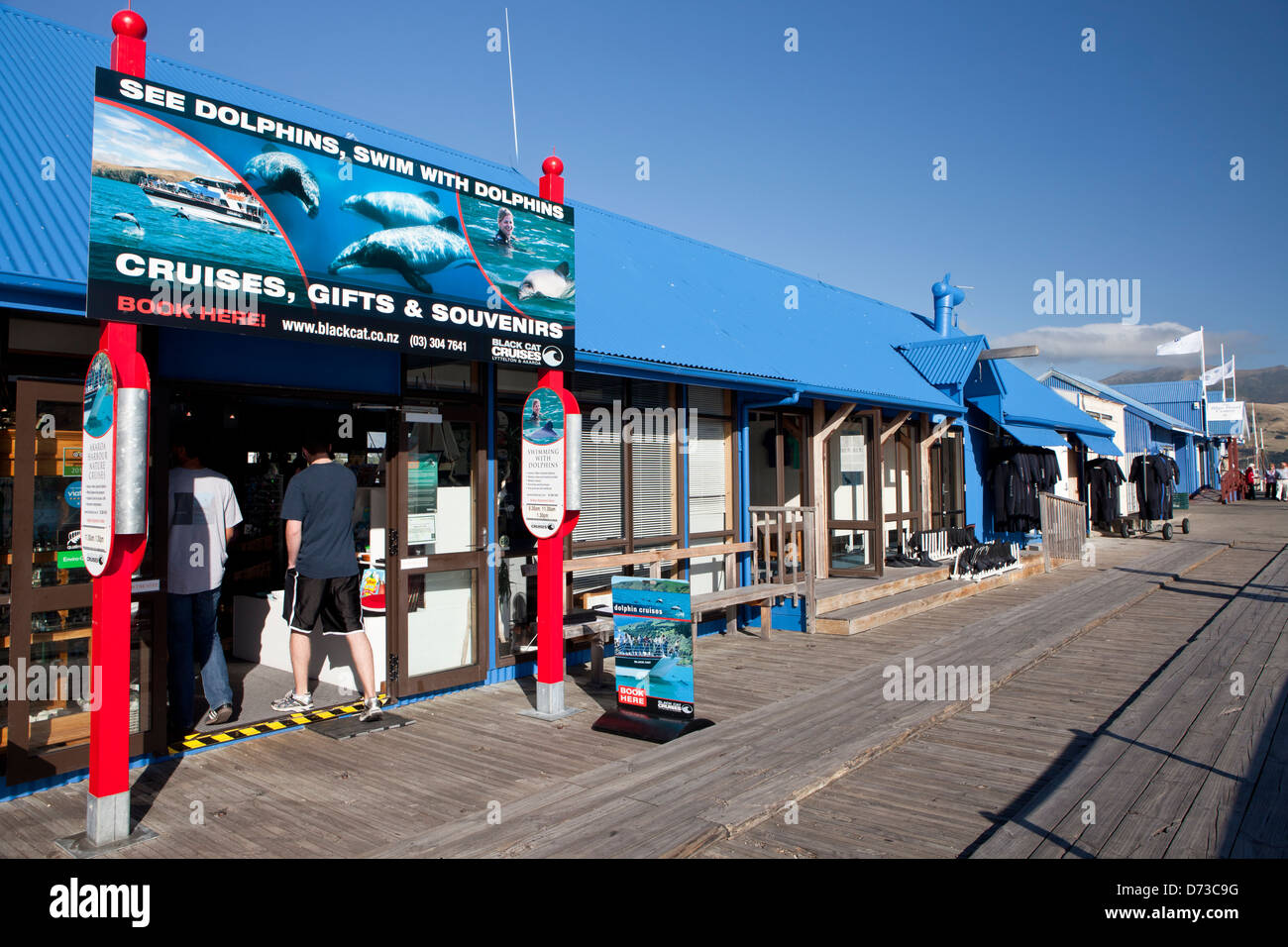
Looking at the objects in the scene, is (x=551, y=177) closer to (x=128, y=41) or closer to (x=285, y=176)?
(x=285, y=176)

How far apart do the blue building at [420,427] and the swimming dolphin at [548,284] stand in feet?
2.98

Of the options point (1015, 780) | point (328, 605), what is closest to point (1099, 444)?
point (1015, 780)

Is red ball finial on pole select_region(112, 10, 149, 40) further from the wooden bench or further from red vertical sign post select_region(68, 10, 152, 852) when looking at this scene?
the wooden bench

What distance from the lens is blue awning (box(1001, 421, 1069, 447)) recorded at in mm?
15945

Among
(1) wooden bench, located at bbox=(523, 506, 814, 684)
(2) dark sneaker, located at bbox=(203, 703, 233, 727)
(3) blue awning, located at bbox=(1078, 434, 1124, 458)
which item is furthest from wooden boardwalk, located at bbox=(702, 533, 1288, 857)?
(3) blue awning, located at bbox=(1078, 434, 1124, 458)

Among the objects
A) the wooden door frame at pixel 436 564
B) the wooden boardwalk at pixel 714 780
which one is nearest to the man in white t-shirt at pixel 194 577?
the wooden door frame at pixel 436 564

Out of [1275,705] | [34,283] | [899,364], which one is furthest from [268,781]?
[899,364]

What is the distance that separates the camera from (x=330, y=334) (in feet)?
16.2

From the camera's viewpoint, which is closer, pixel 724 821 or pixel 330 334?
pixel 724 821

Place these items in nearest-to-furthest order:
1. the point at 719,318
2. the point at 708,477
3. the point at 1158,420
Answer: the point at 708,477 < the point at 719,318 < the point at 1158,420

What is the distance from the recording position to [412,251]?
5480 millimetres

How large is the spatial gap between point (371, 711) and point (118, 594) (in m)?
2.28
